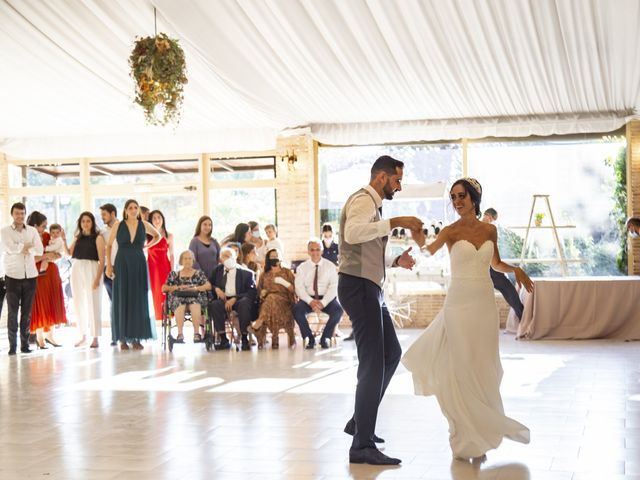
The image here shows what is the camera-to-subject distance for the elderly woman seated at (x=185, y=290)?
10688mm

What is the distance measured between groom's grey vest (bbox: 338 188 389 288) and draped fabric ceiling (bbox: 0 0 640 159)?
3562 millimetres

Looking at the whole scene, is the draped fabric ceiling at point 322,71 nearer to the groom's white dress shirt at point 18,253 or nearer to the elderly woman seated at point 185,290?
the groom's white dress shirt at point 18,253

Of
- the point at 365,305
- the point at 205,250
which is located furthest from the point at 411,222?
the point at 205,250

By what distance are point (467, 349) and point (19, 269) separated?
277 inches

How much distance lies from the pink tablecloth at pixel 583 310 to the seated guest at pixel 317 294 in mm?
2339

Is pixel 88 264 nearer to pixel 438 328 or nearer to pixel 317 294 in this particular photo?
pixel 317 294

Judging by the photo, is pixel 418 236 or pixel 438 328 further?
pixel 438 328

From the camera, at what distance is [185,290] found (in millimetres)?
10688

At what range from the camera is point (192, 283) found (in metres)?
10.7

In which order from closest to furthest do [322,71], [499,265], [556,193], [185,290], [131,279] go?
1. [499,265]
2. [322,71]
3. [131,279]
4. [185,290]
5. [556,193]

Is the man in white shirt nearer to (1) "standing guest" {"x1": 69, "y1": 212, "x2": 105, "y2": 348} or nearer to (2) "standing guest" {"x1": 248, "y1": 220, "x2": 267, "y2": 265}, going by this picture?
(1) "standing guest" {"x1": 69, "y1": 212, "x2": 105, "y2": 348}

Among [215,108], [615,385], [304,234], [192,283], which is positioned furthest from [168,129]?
[615,385]

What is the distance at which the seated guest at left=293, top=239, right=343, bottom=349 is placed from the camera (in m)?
10.5

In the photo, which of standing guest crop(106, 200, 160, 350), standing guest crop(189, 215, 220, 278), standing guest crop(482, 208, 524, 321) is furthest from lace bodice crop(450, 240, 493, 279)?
standing guest crop(189, 215, 220, 278)
